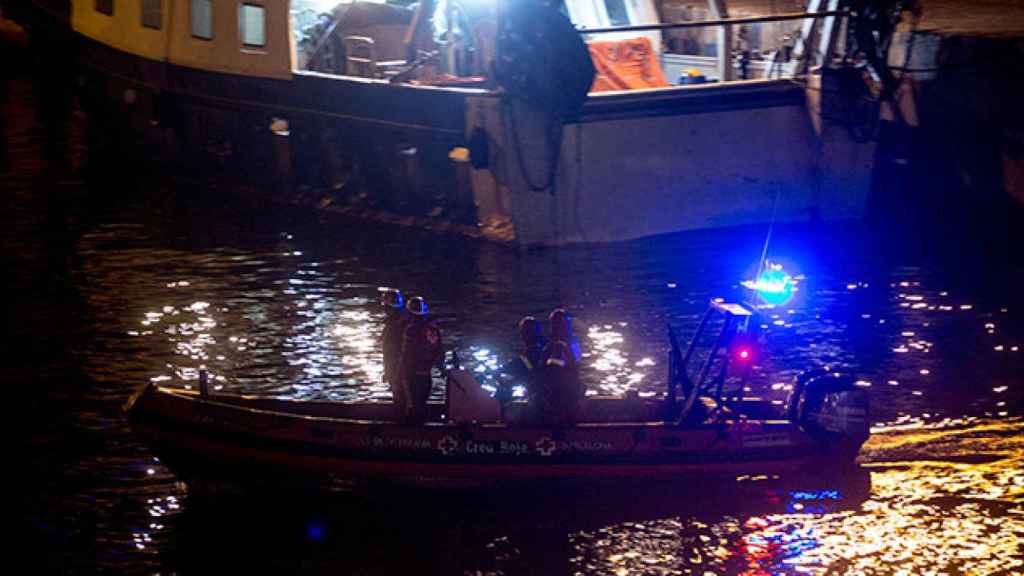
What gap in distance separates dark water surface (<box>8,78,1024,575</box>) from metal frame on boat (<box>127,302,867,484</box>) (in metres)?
0.30

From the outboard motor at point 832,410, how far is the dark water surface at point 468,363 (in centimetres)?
41

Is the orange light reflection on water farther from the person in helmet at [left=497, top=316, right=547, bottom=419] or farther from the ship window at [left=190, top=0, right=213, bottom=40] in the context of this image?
the ship window at [left=190, top=0, right=213, bottom=40]

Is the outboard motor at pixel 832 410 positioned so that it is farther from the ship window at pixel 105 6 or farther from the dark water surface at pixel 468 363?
A: the ship window at pixel 105 6

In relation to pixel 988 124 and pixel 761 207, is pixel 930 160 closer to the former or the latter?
Result: pixel 988 124

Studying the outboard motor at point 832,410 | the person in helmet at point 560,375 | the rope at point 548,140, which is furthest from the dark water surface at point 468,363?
the rope at point 548,140

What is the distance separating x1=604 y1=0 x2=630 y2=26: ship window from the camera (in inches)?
1020

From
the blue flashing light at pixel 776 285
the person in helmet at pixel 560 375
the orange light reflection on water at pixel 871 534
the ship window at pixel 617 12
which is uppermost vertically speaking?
the ship window at pixel 617 12

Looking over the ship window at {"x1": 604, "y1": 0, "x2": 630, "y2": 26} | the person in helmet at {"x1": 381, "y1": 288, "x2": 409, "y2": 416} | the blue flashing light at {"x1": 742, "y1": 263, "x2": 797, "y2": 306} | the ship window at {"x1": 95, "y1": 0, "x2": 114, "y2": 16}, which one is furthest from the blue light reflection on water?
the ship window at {"x1": 95, "y1": 0, "x2": 114, "y2": 16}

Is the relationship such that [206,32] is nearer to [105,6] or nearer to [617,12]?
[105,6]

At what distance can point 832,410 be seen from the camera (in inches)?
523

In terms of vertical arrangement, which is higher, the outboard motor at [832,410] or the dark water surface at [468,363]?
the outboard motor at [832,410]

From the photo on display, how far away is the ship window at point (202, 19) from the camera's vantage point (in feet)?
86.5

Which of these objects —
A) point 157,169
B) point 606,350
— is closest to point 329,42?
point 157,169

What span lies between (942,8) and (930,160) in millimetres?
4364
